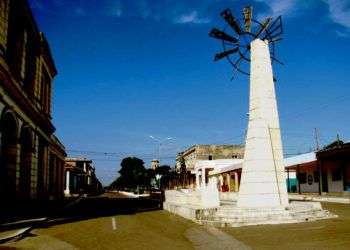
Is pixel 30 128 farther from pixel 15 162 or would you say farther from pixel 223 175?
pixel 223 175

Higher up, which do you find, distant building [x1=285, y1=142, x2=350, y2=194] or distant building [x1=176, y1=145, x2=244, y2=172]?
distant building [x1=176, y1=145, x2=244, y2=172]

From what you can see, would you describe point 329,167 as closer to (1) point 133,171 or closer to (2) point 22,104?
(2) point 22,104

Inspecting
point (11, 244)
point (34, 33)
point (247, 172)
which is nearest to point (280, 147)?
point (247, 172)

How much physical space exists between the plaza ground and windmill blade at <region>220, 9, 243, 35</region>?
852 centimetres

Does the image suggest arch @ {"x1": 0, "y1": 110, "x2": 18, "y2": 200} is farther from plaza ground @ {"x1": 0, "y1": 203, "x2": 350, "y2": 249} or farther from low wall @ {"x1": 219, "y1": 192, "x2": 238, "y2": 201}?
low wall @ {"x1": 219, "y1": 192, "x2": 238, "y2": 201}

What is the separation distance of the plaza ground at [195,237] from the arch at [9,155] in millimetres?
6938

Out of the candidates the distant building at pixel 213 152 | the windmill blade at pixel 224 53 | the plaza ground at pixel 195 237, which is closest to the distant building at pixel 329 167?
the windmill blade at pixel 224 53

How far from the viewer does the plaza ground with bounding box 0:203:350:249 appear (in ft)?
32.6

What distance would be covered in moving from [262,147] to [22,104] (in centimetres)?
1307

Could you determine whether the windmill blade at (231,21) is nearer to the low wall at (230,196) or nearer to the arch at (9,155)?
the arch at (9,155)

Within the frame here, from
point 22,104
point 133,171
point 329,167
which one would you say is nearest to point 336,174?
point 329,167

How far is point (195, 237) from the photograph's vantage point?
38.1 feet

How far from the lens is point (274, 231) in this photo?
12.2 metres

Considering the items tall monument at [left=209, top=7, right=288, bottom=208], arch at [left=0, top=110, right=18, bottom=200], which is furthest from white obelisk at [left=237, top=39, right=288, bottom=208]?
arch at [left=0, top=110, right=18, bottom=200]
